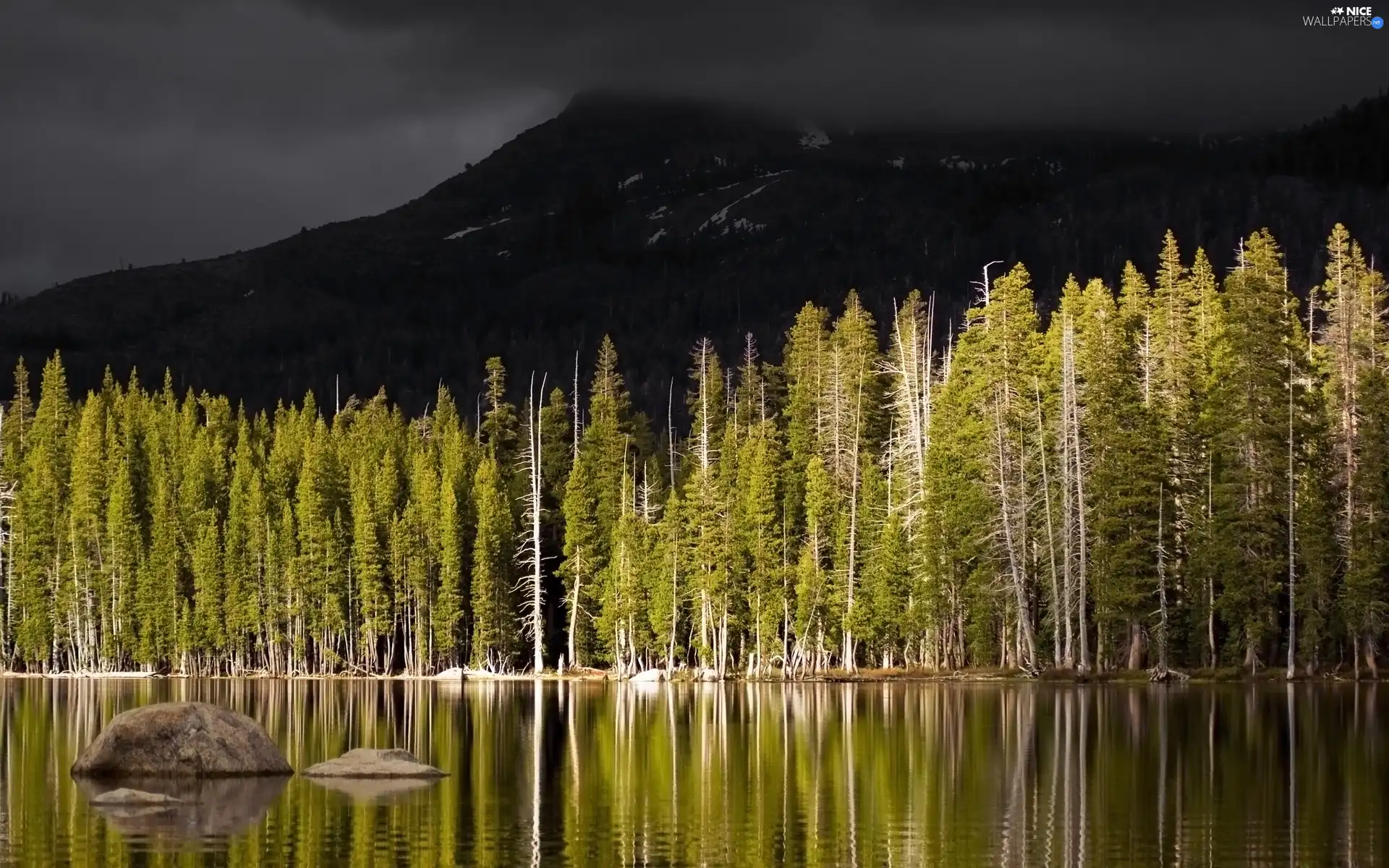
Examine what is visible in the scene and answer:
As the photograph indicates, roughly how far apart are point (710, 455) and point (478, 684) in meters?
23.1

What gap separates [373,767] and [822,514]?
58.5 meters

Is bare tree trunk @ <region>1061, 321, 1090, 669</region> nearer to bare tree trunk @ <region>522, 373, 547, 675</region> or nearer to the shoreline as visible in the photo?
the shoreline

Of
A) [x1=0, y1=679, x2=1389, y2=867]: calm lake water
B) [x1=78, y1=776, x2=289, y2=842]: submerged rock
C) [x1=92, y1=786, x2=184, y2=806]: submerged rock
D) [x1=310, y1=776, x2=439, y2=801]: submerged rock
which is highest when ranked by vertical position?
[x1=92, y1=786, x2=184, y2=806]: submerged rock

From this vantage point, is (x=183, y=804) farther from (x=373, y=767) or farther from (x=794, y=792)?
(x=794, y=792)

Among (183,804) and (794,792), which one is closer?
(183,804)

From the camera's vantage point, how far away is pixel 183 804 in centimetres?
3306

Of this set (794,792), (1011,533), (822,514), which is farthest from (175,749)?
(822,514)

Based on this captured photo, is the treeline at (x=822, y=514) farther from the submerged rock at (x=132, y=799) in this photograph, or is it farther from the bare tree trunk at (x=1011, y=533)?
the submerged rock at (x=132, y=799)

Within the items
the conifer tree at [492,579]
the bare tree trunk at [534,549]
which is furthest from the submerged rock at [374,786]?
the conifer tree at [492,579]

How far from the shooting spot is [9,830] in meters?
29.8

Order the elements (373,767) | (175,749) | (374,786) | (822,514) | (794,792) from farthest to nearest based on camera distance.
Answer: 1. (822,514)
2. (373,767)
3. (175,749)
4. (374,786)
5. (794,792)

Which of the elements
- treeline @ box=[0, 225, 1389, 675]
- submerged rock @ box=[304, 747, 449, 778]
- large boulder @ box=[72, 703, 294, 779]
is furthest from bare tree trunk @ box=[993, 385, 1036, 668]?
large boulder @ box=[72, 703, 294, 779]

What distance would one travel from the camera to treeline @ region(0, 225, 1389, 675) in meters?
79.2

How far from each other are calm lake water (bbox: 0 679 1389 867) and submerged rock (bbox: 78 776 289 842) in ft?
0.40
